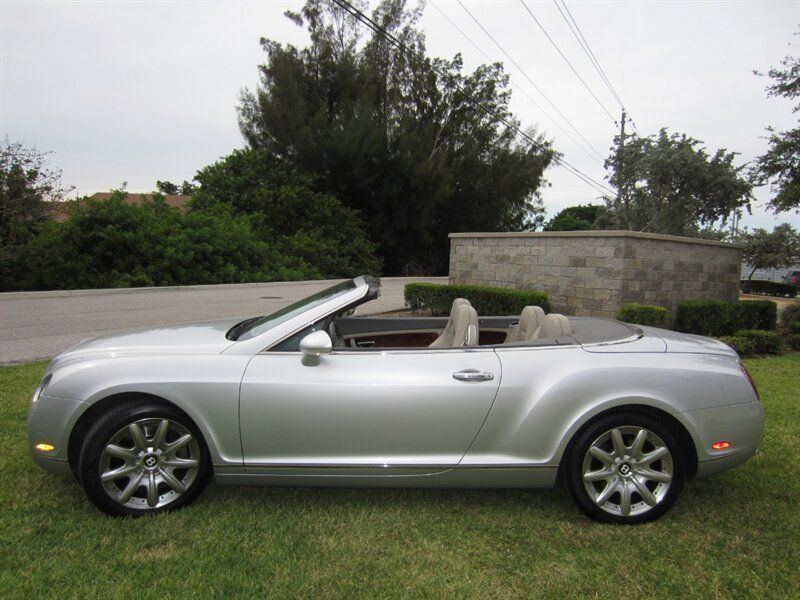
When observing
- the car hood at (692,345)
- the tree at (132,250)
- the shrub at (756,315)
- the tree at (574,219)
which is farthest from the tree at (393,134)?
the tree at (574,219)

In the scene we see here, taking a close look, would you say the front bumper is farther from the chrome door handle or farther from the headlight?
the chrome door handle

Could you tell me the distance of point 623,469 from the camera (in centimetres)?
292

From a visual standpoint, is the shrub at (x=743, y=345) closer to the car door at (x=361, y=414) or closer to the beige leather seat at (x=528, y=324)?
the beige leather seat at (x=528, y=324)

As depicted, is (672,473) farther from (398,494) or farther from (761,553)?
(398,494)

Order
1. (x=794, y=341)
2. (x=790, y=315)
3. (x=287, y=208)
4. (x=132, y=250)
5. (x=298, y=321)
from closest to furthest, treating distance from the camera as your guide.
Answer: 1. (x=298, y=321)
2. (x=794, y=341)
3. (x=790, y=315)
4. (x=132, y=250)
5. (x=287, y=208)

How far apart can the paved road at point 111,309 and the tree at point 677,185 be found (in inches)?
561

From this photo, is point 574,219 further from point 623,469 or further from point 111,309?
point 623,469

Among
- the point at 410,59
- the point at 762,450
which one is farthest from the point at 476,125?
the point at 762,450

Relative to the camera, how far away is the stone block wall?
966 centimetres

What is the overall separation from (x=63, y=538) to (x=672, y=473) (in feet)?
10.3

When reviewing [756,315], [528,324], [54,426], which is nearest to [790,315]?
[756,315]

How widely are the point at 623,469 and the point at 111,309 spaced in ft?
38.3

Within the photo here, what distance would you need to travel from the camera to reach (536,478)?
290cm

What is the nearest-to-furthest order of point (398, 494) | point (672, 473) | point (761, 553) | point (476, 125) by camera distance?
point (761, 553) < point (672, 473) < point (398, 494) < point (476, 125)
